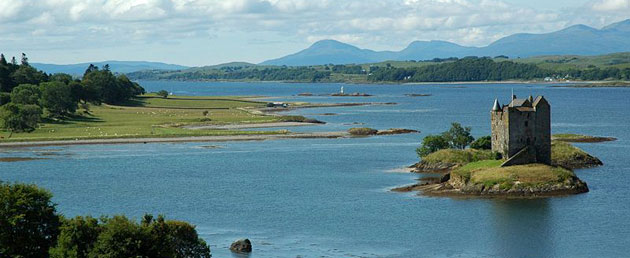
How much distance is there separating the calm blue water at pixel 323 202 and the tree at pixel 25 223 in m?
12.8

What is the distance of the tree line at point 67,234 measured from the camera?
141 feet

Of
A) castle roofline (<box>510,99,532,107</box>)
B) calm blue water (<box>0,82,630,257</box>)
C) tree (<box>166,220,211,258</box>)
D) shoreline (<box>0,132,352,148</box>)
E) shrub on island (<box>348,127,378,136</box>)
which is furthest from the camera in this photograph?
shrub on island (<box>348,127,378,136</box>)

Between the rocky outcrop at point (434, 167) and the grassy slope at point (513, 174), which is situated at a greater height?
the grassy slope at point (513, 174)

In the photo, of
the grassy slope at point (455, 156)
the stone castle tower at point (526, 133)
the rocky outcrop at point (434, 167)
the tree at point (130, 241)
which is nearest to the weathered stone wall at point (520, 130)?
the stone castle tower at point (526, 133)

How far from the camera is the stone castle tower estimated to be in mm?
82562

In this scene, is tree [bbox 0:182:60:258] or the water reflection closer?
tree [bbox 0:182:60:258]

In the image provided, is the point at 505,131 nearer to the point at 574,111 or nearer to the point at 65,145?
the point at 65,145

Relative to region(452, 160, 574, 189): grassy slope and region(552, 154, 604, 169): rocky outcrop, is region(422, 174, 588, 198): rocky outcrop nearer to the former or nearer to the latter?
region(452, 160, 574, 189): grassy slope

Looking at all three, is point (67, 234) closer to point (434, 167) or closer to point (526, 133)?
point (526, 133)

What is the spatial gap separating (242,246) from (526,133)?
113 feet

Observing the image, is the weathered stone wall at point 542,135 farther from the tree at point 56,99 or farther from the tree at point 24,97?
the tree at point 24,97

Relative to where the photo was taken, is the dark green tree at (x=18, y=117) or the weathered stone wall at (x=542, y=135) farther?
the dark green tree at (x=18, y=117)

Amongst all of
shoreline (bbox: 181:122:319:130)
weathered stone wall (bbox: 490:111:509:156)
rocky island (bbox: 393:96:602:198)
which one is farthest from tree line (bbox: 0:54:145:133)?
weathered stone wall (bbox: 490:111:509:156)

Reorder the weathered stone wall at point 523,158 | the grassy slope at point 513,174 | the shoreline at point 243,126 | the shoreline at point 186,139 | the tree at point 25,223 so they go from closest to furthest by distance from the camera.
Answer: the tree at point 25,223, the grassy slope at point 513,174, the weathered stone wall at point 523,158, the shoreline at point 186,139, the shoreline at point 243,126
